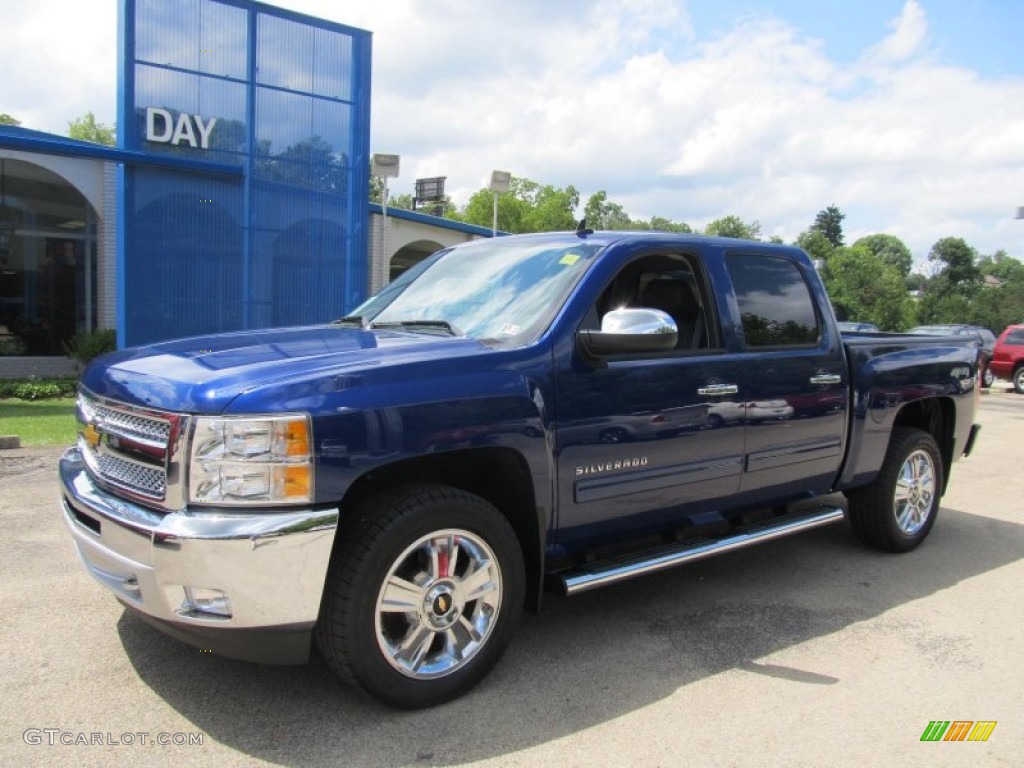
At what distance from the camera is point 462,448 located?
3066 millimetres

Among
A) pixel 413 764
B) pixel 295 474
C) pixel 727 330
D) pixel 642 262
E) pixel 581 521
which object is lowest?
pixel 413 764

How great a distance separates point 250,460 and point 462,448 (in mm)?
782

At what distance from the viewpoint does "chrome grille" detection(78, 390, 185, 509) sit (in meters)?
2.77

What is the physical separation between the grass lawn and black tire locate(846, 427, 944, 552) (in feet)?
23.3

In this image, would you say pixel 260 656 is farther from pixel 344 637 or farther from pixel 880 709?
pixel 880 709

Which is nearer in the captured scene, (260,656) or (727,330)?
(260,656)

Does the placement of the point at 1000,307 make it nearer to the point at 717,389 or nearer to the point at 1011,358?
the point at 1011,358

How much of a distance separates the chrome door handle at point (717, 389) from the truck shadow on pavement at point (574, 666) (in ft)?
3.87

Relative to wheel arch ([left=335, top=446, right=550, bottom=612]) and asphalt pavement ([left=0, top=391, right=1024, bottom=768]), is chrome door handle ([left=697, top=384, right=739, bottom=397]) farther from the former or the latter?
asphalt pavement ([left=0, top=391, right=1024, bottom=768])

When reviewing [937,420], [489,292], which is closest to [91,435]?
[489,292]

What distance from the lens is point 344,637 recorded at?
9.36 feet

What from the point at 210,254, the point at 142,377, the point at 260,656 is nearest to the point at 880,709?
the point at 260,656

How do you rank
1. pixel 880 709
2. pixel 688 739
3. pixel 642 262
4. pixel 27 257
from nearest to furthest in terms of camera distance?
pixel 688 739
pixel 880 709
pixel 642 262
pixel 27 257

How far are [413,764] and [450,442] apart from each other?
1122 mm
